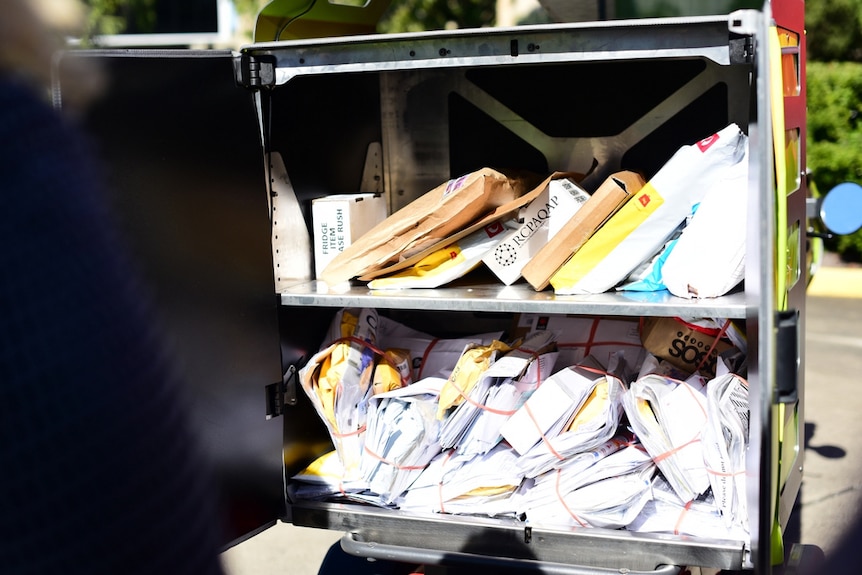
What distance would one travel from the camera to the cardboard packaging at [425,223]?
2.66 m

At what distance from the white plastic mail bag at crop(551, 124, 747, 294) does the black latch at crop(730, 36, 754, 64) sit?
37 cm

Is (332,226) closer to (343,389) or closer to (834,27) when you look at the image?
(343,389)

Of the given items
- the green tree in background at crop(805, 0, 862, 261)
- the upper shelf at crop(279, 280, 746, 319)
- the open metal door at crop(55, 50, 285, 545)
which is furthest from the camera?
the green tree in background at crop(805, 0, 862, 261)

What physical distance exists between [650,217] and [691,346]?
1.51ft

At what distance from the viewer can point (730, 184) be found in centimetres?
239

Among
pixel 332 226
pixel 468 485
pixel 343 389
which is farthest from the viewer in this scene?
pixel 332 226

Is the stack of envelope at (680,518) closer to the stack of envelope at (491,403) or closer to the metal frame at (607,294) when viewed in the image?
the metal frame at (607,294)

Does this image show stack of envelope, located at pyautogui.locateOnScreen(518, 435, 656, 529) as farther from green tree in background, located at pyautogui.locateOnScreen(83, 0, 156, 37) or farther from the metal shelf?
green tree in background, located at pyautogui.locateOnScreen(83, 0, 156, 37)

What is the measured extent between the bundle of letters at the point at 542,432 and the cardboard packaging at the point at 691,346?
0.14 ft

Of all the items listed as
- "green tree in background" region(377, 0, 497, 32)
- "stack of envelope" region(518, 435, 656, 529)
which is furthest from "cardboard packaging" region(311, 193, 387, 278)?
"green tree in background" region(377, 0, 497, 32)

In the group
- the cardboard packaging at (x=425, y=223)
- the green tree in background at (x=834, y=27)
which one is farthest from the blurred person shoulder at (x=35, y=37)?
the green tree in background at (x=834, y=27)

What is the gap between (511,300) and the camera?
2.47m

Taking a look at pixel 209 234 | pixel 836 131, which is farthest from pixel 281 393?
pixel 836 131

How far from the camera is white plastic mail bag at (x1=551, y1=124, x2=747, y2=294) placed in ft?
8.00
